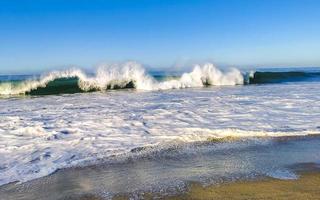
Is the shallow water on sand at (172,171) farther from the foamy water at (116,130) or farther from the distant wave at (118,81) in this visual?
the distant wave at (118,81)

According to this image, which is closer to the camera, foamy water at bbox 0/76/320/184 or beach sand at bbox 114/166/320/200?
beach sand at bbox 114/166/320/200

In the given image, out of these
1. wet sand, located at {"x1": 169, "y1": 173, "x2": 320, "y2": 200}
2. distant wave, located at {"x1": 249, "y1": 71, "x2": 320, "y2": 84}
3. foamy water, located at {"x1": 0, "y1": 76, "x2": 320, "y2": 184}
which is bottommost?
wet sand, located at {"x1": 169, "y1": 173, "x2": 320, "y2": 200}

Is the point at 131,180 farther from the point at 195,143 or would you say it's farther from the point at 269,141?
the point at 269,141

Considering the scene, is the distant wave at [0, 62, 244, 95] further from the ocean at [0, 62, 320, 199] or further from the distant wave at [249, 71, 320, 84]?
the ocean at [0, 62, 320, 199]

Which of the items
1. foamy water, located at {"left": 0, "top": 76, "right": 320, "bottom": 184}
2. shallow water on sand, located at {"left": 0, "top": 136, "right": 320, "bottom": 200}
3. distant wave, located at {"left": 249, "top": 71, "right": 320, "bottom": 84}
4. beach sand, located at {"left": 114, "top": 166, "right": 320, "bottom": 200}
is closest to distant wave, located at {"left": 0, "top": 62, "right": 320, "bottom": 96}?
distant wave, located at {"left": 249, "top": 71, "right": 320, "bottom": 84}

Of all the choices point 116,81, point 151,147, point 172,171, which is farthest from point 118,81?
point 172,171

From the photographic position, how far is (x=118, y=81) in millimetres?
25062

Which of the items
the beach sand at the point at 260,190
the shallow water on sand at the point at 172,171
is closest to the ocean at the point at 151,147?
the shallow water on sand at the point at 172,171

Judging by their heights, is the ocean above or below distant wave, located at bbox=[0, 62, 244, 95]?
below

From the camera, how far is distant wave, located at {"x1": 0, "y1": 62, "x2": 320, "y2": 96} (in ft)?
76.1

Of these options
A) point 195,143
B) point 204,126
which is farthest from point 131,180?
point 204,126

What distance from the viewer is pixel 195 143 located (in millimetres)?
6527

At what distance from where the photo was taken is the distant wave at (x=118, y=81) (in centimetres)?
2320

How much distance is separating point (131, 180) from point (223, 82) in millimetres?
23523
